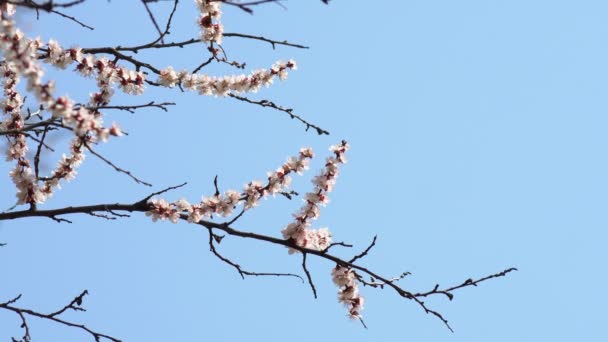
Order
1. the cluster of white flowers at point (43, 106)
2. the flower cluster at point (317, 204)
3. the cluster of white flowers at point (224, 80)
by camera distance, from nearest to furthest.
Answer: the cluster of white flowers at point (43, 106), the flower cluster at point (317, 204), the cluster of white flowers at point (224, 80)

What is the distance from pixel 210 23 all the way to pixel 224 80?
550 millimetres

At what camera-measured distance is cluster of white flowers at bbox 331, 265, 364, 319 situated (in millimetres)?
5426

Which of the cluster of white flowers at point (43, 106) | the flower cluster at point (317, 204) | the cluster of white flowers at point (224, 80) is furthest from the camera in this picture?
the cluster of white flowers at point (224, 80)

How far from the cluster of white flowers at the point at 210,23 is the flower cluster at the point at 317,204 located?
6.27 feet

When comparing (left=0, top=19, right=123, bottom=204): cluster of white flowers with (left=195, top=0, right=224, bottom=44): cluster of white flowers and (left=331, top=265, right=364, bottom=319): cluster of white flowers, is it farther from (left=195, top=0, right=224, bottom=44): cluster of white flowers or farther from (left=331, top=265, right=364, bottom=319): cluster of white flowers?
(left=331, top=265, right=364, bottom=319): cluster of white flowers

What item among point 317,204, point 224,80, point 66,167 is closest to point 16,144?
point 66,167

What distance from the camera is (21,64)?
358cm

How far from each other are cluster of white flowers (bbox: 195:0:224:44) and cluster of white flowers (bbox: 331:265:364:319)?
2547 millimetres

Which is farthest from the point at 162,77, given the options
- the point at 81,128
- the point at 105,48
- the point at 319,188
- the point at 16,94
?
the point at 81,128

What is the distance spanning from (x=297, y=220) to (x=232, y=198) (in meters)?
0.53

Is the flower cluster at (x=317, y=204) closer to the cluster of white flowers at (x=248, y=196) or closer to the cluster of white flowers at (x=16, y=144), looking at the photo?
the cluster of white flowers at (x=248, y=196)

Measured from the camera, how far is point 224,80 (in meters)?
6.63

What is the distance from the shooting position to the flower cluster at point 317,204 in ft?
17.6

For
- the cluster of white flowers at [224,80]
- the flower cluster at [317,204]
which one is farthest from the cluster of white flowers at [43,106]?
the flower cluster at [317,204]
